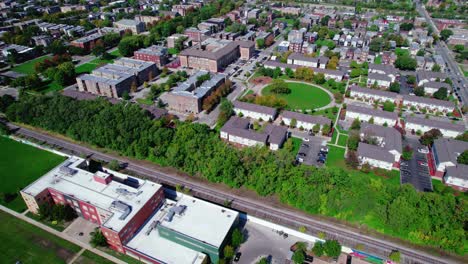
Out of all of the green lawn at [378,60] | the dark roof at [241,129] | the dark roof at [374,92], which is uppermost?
the green lawn at [378,60]

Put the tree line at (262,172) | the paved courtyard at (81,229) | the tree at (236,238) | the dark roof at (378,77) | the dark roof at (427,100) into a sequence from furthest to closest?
1. the dark roof at (378,77)
2. the dark roof at (427,100)
3. the paved courtyard at (81,229)
4. the tree line at (262,172)
5. the tree at (236,238)

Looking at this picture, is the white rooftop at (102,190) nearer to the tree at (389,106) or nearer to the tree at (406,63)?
the tree at (389,106)

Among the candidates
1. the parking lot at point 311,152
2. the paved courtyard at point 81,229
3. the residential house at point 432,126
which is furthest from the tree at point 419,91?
the paved courtyard at point 81,229

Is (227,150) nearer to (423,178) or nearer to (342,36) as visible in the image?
(423,178)

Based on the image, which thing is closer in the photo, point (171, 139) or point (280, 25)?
point (171, 139)

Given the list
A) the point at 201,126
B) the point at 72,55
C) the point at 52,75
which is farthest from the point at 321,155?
the point at 72,55

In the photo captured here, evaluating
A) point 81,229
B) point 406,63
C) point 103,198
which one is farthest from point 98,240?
point 406,63

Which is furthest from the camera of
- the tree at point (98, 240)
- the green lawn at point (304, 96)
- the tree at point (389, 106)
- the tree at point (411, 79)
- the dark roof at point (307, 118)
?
the tree at point (411, 79)

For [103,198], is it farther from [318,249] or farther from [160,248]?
[318,249]
